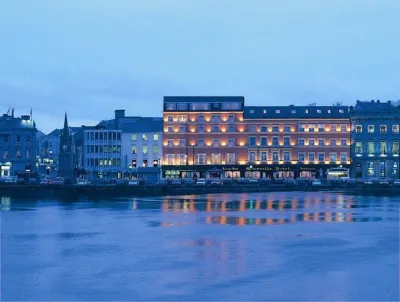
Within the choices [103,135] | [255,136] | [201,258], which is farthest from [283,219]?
[103,135]

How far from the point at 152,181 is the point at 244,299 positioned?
10952 centimetres

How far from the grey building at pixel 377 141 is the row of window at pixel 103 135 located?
43.5 meters

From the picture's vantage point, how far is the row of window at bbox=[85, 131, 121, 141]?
138m

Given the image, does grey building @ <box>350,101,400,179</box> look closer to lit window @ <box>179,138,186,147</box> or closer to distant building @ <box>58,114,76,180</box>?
lit window @ <box>179,138,186,147</box>

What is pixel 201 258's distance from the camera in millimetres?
33188

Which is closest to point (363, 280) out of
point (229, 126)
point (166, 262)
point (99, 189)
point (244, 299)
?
point (244, 299)

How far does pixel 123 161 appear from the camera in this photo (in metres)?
137

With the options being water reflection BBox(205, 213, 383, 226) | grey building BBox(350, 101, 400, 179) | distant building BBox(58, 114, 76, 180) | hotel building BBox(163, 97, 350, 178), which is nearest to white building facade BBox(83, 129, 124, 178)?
hotel building BBox(163, 97, 350, 178)

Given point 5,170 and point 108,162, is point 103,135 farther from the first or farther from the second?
point 5,170

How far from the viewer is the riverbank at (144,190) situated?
98.2 m

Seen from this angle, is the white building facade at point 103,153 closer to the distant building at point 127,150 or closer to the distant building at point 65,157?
the distant building at point 127,150

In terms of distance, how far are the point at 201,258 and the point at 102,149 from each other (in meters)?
107

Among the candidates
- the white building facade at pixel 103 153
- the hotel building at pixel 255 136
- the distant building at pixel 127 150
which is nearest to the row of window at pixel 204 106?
the hotel building at pixel 255 136

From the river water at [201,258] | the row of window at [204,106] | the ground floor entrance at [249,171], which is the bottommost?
the river water at [201,258]
